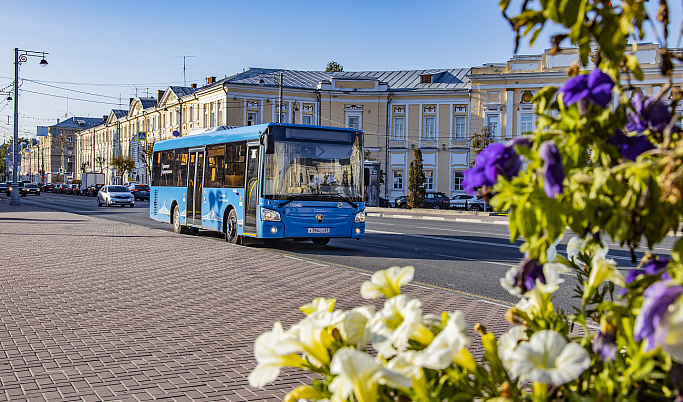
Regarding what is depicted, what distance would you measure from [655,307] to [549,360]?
0.36 m

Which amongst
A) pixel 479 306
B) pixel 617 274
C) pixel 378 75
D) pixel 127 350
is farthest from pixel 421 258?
pixel 378 75

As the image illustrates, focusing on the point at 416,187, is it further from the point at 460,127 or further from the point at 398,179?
the point at 460,127

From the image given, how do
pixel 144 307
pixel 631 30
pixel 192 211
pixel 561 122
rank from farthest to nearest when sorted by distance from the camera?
pixel 192 211
pixel 144 307
pixel 561 122
pixel 631 30

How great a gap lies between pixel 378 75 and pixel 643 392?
217ft

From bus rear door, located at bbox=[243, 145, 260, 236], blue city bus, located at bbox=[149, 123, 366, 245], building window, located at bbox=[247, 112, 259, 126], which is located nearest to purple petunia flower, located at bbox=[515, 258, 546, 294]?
blue city bus, located at bbox=[149, 123, 366, 245]

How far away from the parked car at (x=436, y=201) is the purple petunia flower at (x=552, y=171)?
49.1 m

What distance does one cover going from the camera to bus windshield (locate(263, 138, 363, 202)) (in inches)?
630

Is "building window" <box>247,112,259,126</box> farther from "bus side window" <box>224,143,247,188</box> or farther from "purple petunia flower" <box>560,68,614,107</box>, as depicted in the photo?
"purple petunia flower" <box>560,68,614,107</box>

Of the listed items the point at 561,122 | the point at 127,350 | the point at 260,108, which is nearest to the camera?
the point at 561,122

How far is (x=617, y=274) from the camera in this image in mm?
1960

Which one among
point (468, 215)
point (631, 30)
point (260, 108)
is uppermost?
point (260, 108)

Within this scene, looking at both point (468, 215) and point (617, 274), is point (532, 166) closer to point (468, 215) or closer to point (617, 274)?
point (617, 274)

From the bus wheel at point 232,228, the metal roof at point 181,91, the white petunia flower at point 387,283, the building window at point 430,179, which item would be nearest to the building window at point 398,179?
the building window at point 430,179

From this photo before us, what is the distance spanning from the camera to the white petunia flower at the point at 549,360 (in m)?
1.51
